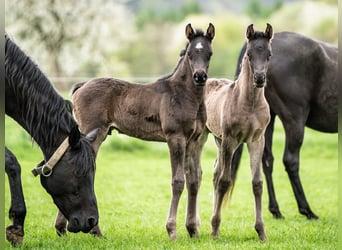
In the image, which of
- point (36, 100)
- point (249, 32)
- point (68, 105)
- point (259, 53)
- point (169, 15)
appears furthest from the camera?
point (169, 15)

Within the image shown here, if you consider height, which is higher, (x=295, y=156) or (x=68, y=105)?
(x=68, y=105)

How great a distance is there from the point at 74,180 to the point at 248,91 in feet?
6.44

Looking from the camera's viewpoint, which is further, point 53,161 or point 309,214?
point 309,214

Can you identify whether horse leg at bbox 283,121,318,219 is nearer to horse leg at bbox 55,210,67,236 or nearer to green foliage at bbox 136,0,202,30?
horse leg at bbox 55,210,67,236

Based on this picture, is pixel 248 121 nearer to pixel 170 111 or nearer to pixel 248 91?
pixel 248 91

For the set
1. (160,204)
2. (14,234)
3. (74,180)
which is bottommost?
(160,204)

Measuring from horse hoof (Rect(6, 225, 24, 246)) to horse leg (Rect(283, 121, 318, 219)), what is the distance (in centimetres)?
388

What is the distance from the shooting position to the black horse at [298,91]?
8328mm

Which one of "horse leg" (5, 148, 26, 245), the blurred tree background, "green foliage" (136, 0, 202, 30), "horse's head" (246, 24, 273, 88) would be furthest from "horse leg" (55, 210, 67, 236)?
"green foliage" (136, 0, 202, 30)

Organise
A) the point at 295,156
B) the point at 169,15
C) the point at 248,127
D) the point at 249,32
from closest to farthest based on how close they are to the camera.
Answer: the point at 249,32 → the point at 248,127 → the point at 295,156 → the point at 169,15

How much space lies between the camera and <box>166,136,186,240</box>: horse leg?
6301 mm

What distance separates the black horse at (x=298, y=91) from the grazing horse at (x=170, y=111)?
1.76 m

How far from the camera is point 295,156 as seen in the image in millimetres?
8445

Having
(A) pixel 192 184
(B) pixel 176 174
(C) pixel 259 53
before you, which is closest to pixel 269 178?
(A) pixel 192 184
